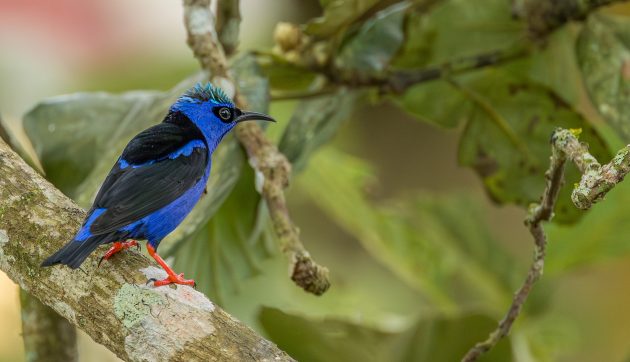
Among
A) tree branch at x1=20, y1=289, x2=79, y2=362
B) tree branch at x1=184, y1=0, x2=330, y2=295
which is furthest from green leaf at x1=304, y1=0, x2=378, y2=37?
tree branch at x1=20, y1=289, x2=79, y2=362

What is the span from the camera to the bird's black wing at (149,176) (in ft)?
5.86

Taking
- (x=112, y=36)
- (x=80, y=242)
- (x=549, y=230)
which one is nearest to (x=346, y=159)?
(x=549, y=230)

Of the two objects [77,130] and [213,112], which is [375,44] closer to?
[213,112]

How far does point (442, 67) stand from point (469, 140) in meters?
0.21

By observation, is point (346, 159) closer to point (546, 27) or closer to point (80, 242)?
point (546, 27)

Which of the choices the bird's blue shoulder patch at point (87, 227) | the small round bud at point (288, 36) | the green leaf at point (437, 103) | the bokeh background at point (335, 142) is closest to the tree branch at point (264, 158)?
the small round bud at point (288, 36)

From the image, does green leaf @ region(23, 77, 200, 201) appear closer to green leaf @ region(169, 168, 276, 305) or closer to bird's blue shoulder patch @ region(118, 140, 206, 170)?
green leaf @ region(169, 168, 276, 305)

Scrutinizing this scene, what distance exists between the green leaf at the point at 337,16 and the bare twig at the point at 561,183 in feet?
2.40

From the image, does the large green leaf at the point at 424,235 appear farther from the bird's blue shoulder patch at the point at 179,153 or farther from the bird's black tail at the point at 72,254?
the bird's black tail at the point at 72,254

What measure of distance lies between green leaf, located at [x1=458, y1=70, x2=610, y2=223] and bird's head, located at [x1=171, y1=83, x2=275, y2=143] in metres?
0.78

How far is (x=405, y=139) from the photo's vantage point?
446cm

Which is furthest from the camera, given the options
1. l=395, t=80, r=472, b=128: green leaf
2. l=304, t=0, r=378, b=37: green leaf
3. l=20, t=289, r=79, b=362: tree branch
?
l=395, t=80, r=472, b=128: green leaf

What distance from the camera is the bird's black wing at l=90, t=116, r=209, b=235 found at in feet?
5.86

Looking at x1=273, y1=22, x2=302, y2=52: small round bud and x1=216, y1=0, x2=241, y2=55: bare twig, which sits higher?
x1=216, y1=0, x2=241, y2=55: bare twig
